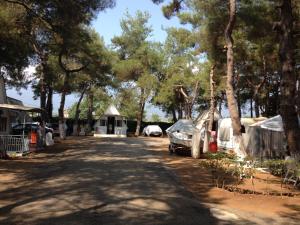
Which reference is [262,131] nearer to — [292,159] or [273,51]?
[273,51]

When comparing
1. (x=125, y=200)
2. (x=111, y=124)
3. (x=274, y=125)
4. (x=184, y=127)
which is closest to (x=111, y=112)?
(x=111, y=124)

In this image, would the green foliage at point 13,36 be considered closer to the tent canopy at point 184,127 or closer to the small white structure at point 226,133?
the tent canopy at point 184,127

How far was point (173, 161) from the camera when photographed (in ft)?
73.2

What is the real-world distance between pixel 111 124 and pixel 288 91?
41.6 m

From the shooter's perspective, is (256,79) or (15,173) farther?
(256,79)

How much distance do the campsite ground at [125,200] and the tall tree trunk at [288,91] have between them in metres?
2.85

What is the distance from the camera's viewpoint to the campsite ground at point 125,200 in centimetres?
898

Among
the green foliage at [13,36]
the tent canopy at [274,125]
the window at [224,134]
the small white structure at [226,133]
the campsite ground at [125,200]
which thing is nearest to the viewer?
the campsite ground at [125,200]

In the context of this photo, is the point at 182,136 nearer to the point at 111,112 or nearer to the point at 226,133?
the point at 226,133

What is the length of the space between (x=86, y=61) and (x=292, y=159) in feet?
83.6

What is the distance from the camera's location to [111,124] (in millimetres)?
55500

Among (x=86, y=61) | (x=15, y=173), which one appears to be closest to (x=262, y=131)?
(x=15, y=173)

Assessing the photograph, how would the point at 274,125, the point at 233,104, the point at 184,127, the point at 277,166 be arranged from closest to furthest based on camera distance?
the point at 277,166, the point at 233,104, the point at 274,125, the point at 184,127

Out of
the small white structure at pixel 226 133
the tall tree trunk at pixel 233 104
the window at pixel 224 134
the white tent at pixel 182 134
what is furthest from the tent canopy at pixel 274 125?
the window at pixel 224 134
